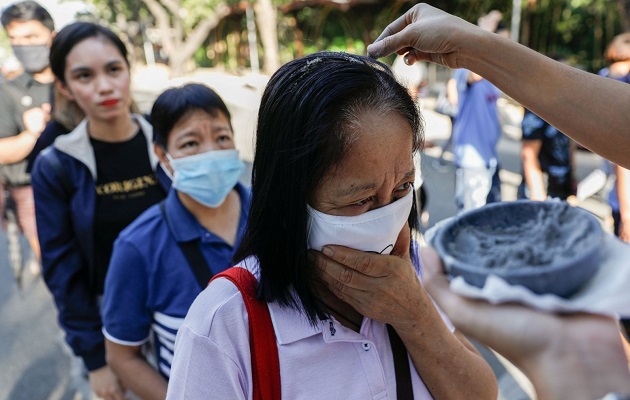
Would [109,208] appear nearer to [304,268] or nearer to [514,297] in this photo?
[304,268]

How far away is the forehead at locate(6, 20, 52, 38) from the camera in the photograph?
3512 millimetres

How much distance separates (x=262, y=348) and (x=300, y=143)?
41 centimetres

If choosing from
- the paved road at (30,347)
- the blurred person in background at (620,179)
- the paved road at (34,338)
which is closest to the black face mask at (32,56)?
the paved road at (34,338)

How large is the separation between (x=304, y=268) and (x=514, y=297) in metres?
0.53

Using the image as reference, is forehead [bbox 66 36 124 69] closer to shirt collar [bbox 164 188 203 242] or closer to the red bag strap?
shirt collar [bbox 164 188 203 242]

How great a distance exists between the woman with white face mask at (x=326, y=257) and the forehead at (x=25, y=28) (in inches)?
121

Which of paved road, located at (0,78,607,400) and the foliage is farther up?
the foliage

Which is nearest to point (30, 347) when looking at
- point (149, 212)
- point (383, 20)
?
point (149, 212)

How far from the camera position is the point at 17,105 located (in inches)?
136

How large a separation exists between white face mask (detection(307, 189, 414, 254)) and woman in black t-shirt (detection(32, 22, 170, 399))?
4.30 feet

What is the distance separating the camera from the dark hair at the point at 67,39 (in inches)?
89.4

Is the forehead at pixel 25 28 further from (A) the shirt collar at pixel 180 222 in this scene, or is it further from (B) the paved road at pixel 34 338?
(A) the shirt collar at pixel 180 222

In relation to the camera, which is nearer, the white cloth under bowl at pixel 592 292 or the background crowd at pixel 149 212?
the white cloth under bowl at pixel 592 292

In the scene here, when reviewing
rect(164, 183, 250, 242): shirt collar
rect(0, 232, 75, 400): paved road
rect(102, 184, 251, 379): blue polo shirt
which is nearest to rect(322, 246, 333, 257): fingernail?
rect(102, 184, 251, 379): blue polo shirt
